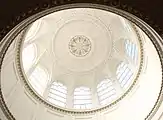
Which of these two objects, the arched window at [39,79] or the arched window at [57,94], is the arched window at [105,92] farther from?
the arched window at [39,79]

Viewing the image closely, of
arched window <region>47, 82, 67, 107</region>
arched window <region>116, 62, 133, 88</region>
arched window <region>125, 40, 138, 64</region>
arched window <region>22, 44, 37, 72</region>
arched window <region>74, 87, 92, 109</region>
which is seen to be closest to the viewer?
arched window <region>125, 40, 138, 64</region>

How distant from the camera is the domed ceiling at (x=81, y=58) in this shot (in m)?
17.2

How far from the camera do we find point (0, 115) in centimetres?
1302

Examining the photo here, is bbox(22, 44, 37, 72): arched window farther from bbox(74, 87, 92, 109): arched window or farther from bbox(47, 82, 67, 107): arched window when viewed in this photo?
bbox(74, 87, 92, 109): arched window

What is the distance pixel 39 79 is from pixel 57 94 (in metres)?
1.16

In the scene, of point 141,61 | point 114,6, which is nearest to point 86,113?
point 141,61

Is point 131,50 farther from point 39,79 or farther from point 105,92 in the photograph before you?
point 39,79

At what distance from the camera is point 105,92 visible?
17.8 metres

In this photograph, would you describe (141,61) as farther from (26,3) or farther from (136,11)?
(26,3)

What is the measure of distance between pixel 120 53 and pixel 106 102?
3057 millimetres

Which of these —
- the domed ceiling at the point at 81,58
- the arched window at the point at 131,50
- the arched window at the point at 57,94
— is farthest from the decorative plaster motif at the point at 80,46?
the arched window at the point at 131,50

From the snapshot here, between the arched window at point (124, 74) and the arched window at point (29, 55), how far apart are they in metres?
4.34

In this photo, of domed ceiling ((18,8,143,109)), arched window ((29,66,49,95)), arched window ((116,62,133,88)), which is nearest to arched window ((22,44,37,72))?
domed ceiling ((18,8,143,109))

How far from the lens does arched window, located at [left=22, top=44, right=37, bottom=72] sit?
55.8 feet
